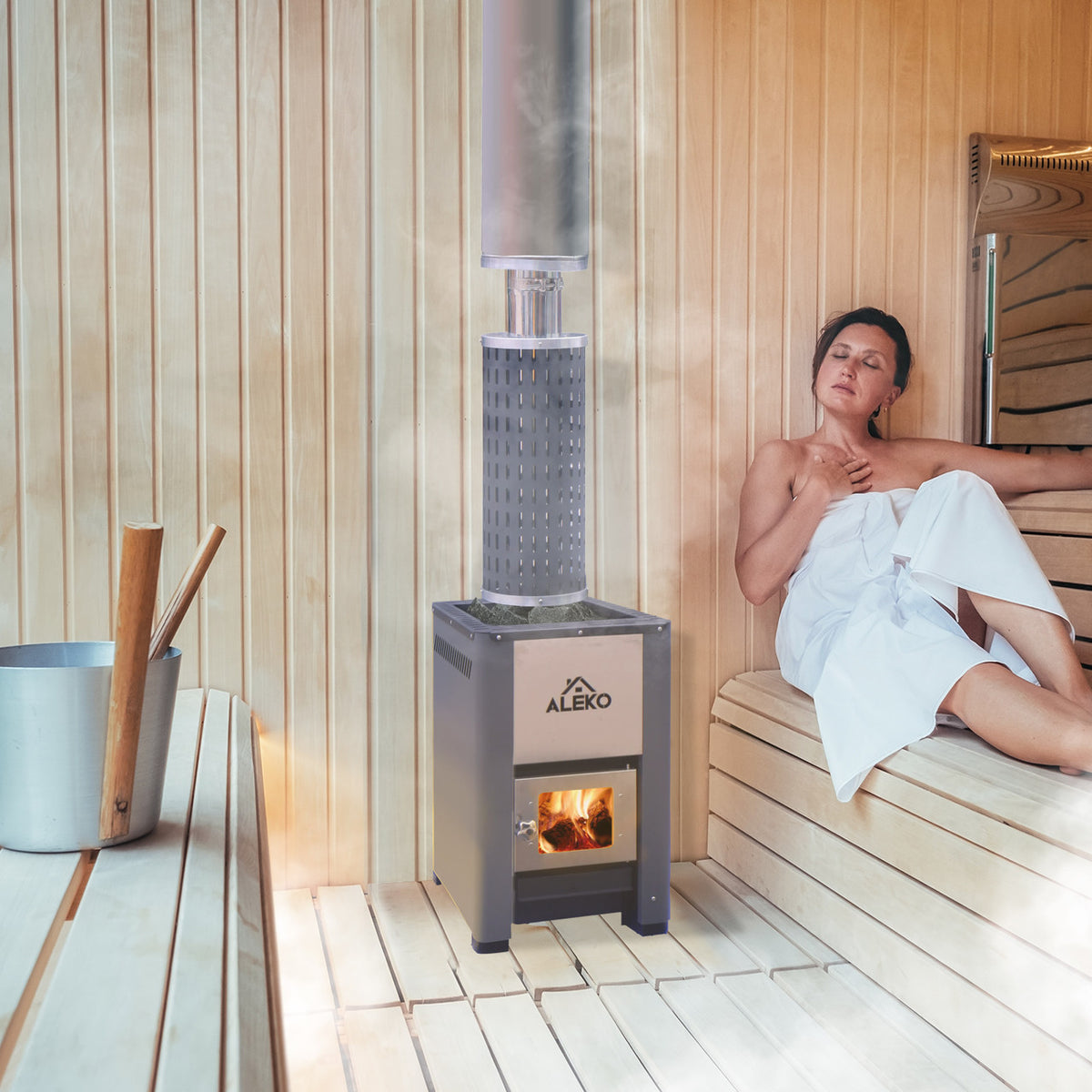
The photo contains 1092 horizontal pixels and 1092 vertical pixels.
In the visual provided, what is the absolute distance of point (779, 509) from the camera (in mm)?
2357

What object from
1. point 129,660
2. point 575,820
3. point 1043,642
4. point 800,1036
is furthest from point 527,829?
point 129,660

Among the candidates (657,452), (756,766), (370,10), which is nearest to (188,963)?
(756,766)

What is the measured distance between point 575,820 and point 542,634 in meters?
0.34

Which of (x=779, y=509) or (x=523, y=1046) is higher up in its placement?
(x=779, y=509)

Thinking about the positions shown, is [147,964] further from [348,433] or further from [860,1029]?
[348,433]

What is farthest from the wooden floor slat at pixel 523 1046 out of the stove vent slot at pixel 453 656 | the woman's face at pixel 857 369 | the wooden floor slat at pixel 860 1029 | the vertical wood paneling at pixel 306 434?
the woman's face at pixel 857 369

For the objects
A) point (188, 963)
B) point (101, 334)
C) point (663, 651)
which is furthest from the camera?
point (101, 334)

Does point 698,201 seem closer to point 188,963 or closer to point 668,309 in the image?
point 668,309

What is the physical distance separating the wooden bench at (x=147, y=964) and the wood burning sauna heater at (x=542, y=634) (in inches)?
27.3

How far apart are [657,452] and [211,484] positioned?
2.97 feet

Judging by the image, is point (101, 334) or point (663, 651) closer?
point (663, 651)

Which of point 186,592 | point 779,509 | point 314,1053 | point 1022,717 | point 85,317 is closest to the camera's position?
point 186,592

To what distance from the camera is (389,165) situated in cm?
Result: 224

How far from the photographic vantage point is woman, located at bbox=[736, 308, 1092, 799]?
1.83m
